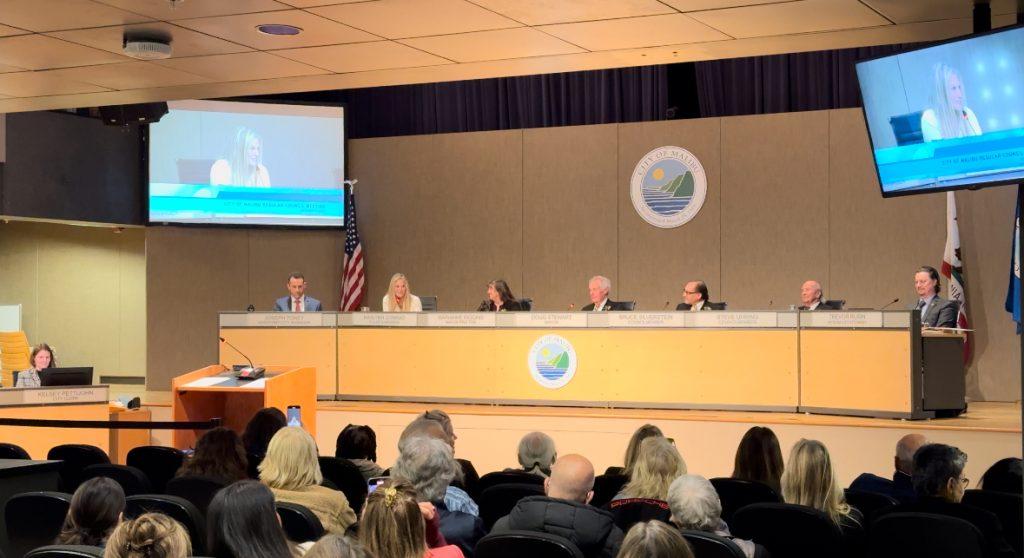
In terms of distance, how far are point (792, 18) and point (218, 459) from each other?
373 cm

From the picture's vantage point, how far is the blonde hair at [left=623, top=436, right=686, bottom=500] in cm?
500

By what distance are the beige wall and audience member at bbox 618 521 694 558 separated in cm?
1387

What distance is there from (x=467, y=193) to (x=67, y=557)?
34.7ft

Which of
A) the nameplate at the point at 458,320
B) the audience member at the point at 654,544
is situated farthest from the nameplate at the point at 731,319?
the audience member at the point at 654,544

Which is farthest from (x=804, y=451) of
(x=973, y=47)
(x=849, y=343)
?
(x=849, y=343)

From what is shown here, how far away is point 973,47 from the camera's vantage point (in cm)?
521

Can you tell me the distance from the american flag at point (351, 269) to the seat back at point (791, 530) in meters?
9.58

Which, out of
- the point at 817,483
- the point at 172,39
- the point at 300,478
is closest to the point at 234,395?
the point at 172,39

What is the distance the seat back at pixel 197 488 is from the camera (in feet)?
17.2

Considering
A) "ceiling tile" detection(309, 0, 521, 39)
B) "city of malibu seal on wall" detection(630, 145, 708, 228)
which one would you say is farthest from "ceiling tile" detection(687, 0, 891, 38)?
"city of malibu seal on wall" detection(630, 145, 708, 228)

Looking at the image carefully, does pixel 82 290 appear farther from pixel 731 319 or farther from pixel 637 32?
pixel 637 32

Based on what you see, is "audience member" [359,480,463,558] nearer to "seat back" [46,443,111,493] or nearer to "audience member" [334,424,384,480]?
"audience member" [334,424,384,480]

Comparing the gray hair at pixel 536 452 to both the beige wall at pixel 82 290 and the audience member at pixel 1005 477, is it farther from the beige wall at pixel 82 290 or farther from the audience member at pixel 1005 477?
the beige wall at pixel 82 290

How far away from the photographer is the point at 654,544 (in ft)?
9.23
